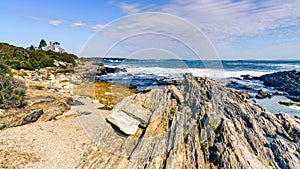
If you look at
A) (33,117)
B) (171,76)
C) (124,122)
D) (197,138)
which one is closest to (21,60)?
(171,76)

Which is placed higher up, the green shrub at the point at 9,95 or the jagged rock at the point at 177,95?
the jagged rock at the point at 177,95

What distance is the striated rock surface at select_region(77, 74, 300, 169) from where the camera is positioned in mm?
7023

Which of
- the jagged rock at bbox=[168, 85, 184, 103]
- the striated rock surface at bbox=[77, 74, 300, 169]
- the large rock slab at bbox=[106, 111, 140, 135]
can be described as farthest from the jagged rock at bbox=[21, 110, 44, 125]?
the jagged rock at bbox=[168, 85, 184, 103]

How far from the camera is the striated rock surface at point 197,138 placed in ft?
23.0

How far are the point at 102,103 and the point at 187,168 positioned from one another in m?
14.9

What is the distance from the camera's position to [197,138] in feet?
25.2

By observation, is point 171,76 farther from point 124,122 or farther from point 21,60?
point 124,122

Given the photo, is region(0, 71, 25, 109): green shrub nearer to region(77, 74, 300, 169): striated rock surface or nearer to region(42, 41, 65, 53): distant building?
region(77, 74, 300, 169): striated rock surface

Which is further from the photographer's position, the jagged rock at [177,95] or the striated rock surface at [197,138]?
the jagged rock at [177,95]

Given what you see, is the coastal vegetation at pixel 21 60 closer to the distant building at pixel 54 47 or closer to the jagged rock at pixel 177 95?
the jagged rock at pixel 177 95

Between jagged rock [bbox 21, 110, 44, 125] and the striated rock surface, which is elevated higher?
the striated rock surface

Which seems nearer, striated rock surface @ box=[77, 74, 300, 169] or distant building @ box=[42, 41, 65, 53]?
striated rock surface @ box=[77, 74, 300, 169]

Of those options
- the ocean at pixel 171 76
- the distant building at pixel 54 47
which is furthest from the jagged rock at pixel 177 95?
the distant building at pixel 54 47

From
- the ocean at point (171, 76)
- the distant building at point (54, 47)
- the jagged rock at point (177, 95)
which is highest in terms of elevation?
the distant building at point (54, 47)
